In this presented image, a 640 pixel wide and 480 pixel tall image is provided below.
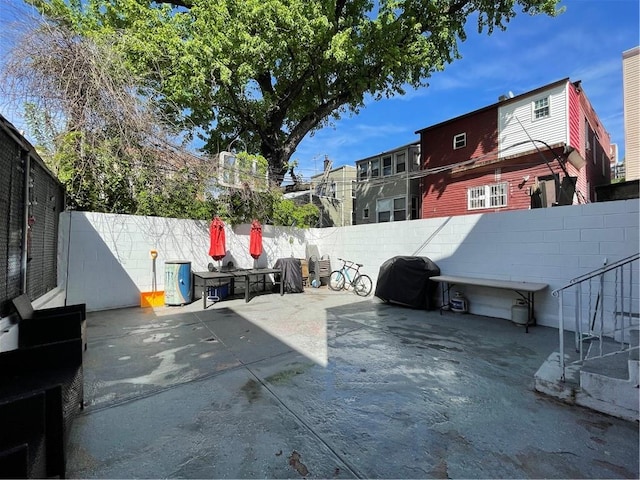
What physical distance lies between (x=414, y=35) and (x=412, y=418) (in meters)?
11.8

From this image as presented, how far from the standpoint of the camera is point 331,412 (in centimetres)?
241

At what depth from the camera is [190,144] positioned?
7.45 metres

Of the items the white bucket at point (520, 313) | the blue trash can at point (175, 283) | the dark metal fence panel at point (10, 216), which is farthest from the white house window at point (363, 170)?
the dark metal fence panel at point (10, 216)

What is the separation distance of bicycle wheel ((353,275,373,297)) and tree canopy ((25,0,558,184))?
17.2ft

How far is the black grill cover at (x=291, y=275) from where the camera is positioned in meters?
8.29

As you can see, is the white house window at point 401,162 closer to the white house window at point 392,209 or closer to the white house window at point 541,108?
the white house window at point 392,209

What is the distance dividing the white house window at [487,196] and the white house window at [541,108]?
2545mm

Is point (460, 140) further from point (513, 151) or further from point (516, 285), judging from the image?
point (516, 285)

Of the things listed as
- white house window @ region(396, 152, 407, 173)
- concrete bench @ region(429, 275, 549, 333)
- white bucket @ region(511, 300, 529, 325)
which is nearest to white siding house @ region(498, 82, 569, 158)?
white house window @ region(396, 152, 407, 173)

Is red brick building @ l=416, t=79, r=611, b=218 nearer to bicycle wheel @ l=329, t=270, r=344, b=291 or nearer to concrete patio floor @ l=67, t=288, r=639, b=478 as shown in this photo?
bicycle wheel @ l=329, t=270, r=344, b=291

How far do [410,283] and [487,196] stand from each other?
7488 millimetres

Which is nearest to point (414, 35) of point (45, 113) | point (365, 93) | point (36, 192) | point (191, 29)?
point (365, 93)

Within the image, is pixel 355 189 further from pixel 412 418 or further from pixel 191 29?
pixel 412 418

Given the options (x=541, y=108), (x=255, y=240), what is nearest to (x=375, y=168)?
(x=541, y=108)
